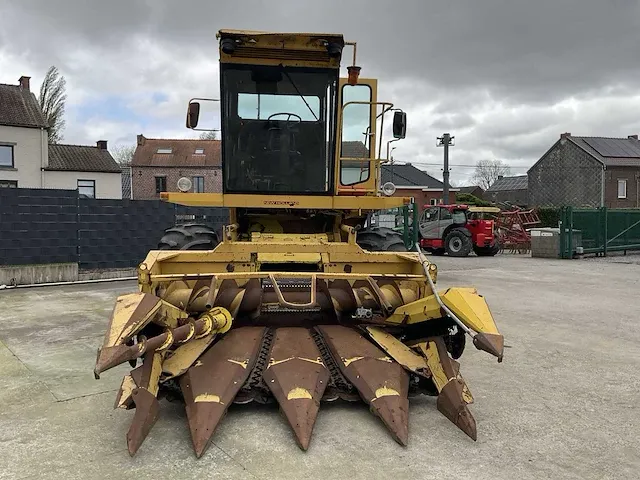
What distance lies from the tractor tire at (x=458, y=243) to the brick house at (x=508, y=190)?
141 ft

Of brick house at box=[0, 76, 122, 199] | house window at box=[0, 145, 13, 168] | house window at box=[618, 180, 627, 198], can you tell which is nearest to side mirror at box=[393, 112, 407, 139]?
brick house at box=[0, 76, 122, 199]

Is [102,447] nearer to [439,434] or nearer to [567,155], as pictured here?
[439,434]

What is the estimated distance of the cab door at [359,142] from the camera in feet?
20.1

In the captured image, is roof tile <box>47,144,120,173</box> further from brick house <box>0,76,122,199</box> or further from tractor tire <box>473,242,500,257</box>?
tractor tire <box>473,242,500,257</box>

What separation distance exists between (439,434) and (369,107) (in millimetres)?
3734

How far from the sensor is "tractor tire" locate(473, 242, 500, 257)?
64.3ft

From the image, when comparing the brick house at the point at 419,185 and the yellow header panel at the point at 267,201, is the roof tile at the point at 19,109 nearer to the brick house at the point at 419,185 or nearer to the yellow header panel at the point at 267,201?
the brick house at the point at 419,185

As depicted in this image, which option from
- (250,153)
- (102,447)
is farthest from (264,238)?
(102,447)

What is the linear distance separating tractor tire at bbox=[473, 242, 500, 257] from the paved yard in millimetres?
13137

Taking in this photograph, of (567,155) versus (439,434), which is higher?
(567,155)

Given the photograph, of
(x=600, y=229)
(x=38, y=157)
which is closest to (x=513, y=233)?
(x=600, y=229)

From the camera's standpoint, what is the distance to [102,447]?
11.4ft

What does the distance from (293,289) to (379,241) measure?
198cm

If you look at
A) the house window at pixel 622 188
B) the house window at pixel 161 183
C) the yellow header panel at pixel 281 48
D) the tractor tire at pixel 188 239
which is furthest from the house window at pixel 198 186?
the house window at pixel 622 188
